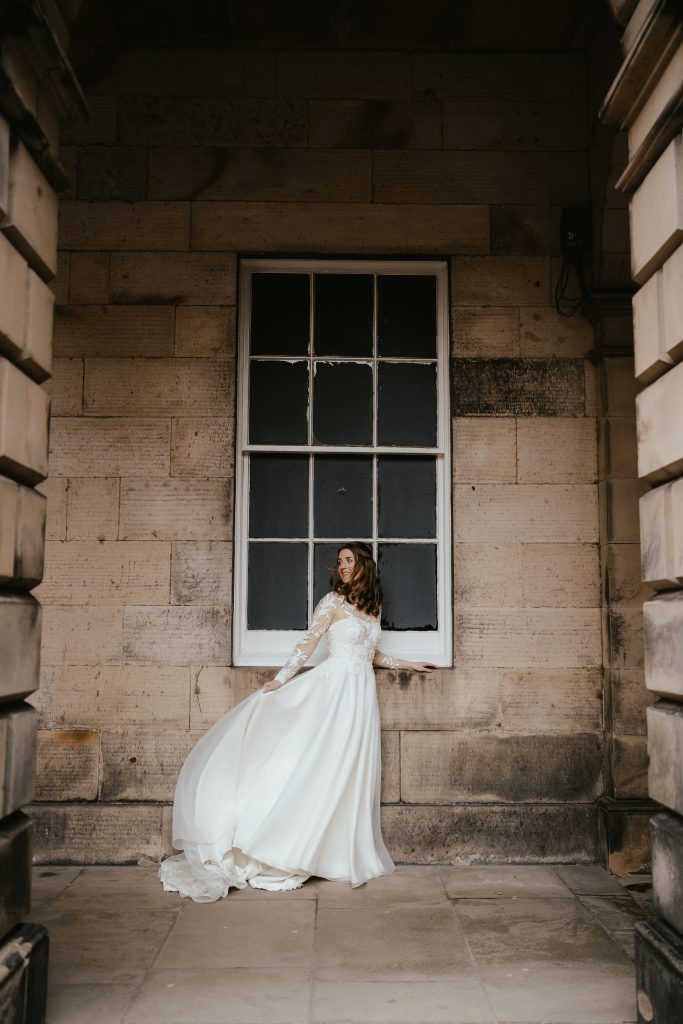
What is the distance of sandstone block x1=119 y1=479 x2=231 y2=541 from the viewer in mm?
5449

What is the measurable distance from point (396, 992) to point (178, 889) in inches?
65.4

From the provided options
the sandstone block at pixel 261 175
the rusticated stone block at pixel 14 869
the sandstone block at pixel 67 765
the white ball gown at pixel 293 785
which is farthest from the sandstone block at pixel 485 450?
the rusticated stone block at pixel 14 869

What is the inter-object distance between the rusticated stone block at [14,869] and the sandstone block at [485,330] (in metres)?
3.87

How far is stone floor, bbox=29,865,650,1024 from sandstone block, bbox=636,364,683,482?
6.78 ft

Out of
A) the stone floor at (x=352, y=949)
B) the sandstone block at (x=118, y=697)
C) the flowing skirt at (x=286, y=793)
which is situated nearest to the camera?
the stone floor at (x=352, y=949)

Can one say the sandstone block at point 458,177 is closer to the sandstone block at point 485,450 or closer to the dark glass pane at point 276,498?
the sandstone block at point 485,450

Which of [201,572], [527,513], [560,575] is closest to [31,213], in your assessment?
[201,572]

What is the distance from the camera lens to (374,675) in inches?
206

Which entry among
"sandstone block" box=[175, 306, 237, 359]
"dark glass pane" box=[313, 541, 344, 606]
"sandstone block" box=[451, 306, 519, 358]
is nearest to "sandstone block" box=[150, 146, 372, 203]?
"sandstone block" box=[175, 306, 237, 359]

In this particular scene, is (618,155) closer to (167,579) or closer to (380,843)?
(167,579)

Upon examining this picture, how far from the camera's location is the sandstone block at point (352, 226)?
5.66 metres

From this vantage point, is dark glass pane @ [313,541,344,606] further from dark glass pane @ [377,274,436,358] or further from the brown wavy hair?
dark glass pane @ [377,274,436,358]

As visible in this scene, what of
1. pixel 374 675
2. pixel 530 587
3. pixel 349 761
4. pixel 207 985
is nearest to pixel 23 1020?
pixel 207 985

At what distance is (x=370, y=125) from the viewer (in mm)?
5711
